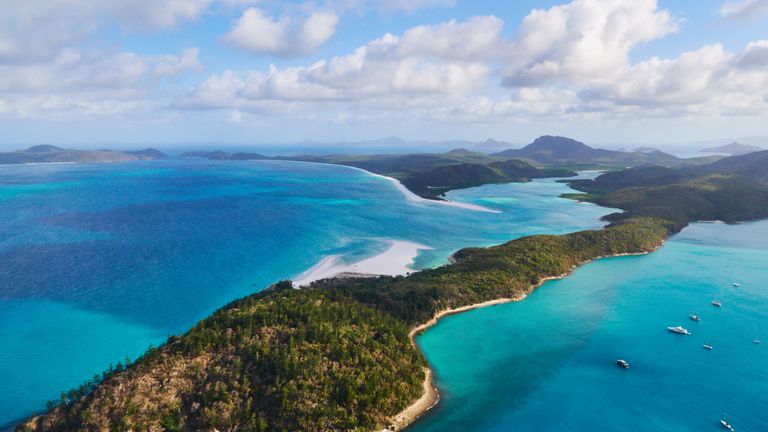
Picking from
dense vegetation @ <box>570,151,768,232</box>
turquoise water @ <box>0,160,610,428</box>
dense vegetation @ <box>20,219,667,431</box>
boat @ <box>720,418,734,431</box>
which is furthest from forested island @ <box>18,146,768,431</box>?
dense vegetation @ <box>570,151,768,232</box>

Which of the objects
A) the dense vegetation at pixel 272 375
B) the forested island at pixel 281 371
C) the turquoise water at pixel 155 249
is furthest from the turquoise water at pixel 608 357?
the turquoise water at pixel 155 249

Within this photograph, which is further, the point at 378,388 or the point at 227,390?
the point at 378,388

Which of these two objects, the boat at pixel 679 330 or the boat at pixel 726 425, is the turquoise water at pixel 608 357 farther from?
the boat at pixel 679 330

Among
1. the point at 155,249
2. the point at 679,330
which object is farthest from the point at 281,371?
the point at 155,249

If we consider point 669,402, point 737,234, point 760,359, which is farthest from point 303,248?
point 737,234

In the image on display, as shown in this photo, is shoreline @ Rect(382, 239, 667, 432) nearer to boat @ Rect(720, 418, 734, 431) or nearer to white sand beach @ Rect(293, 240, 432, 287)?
white sand beach @ Rect(293, 240, 432, 287)

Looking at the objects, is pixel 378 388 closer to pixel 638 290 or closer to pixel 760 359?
pixel 760 359
